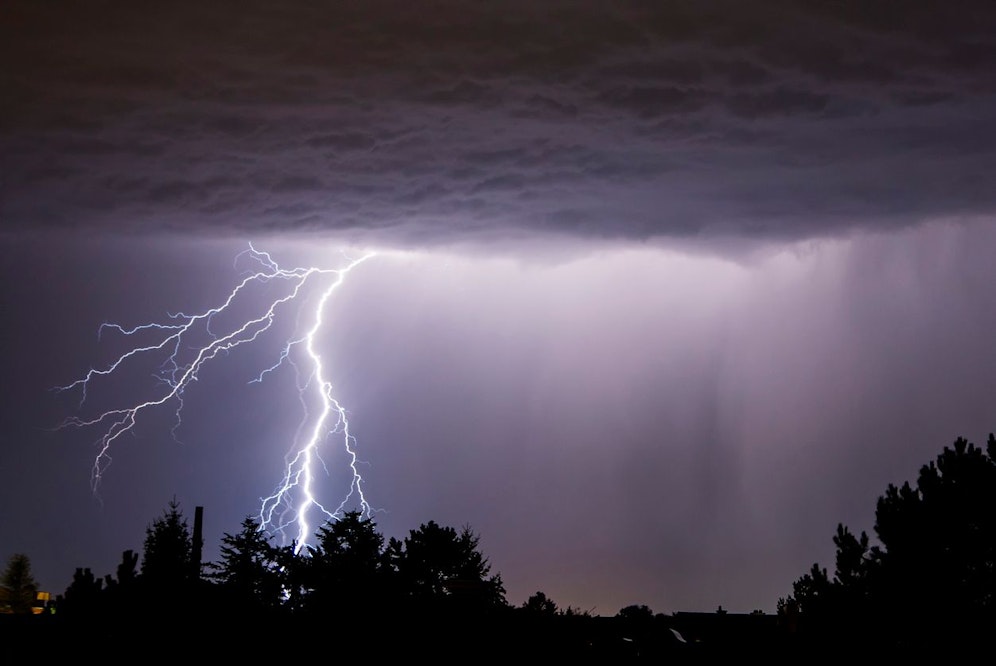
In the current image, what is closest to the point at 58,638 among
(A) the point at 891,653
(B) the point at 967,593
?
(A) the point at 891,653

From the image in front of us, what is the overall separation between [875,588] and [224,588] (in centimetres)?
1513

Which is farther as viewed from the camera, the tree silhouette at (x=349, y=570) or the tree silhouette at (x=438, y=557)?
the tree silhouette at (x=438, y=557)

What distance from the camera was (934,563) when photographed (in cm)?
2314

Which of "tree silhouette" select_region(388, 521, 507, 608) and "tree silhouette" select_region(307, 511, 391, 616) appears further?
"tree silhouette" select_region(388, 521, 507, 608)

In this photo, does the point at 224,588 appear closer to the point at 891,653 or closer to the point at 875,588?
the point at 891,653

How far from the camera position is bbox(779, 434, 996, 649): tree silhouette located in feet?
72.7

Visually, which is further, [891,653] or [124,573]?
[891,653]

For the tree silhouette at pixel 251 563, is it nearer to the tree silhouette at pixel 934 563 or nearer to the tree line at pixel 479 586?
the tree line at pixel 479 586

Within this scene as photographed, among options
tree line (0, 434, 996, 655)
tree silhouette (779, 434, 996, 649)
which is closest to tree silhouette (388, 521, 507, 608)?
tree line (0, 434, 996, 655)

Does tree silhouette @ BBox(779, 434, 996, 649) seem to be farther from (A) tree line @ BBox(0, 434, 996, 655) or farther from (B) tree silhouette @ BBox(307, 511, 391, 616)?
(B) tree silhouette @ BBox(307, 511, 391, 616)

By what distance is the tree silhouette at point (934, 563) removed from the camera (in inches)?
873

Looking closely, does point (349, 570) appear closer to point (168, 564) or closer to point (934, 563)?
point (168, 564)

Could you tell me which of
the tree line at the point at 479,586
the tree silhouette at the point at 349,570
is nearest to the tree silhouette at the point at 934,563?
the tree line at the point at 479,586

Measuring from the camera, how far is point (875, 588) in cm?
2448
